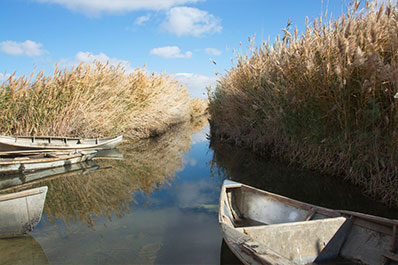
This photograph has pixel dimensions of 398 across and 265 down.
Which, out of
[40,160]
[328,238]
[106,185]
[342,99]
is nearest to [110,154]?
[40,160]

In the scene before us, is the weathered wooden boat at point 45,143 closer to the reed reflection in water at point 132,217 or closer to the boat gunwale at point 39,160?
the boat gunwale at point 39,160

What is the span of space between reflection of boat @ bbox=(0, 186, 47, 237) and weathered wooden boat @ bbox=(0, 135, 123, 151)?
4647 millimetres

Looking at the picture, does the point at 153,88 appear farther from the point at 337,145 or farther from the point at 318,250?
the point at 318,250

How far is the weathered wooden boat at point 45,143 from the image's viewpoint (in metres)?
7.58

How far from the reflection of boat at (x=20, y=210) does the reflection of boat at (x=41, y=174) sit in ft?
9.41

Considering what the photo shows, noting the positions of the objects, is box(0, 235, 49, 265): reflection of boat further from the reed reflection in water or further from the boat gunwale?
the boat gunwale

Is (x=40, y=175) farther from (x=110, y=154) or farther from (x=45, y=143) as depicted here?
(x=110, y=154)

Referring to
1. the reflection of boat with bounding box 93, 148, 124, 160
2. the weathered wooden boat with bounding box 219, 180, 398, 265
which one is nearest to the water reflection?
the weathered wooden boat with bounding box 219, 180, 398, 265

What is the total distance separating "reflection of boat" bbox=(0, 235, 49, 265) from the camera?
10.3 ft

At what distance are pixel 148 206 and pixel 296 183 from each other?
3.21 metres

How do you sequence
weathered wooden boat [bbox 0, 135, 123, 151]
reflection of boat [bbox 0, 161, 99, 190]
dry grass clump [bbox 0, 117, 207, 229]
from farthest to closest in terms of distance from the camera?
weathered wooden boat [bbox 0, 135, 123, 151] < reflection of boat [bbox 0, 161, 99, 190] < dry grass clump [bbox 0, 117, 207, 229]

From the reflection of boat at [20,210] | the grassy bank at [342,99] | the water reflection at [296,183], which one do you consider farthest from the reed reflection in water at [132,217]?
the grassy bank at [342,99]

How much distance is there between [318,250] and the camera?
2.98m

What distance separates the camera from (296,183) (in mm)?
6117
